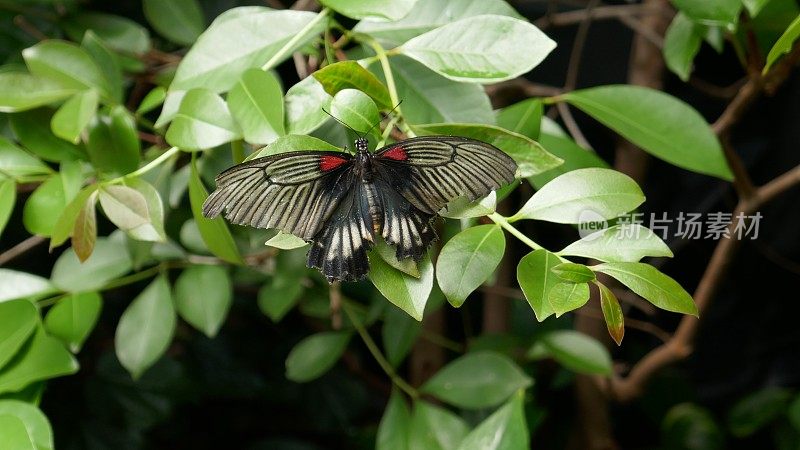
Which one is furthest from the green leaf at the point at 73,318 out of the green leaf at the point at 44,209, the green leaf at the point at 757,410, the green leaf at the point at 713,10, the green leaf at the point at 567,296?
the green leaf at the point at 757,410

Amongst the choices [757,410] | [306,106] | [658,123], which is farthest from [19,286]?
[757,410]

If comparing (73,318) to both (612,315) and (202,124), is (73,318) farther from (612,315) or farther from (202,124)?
(612,315)

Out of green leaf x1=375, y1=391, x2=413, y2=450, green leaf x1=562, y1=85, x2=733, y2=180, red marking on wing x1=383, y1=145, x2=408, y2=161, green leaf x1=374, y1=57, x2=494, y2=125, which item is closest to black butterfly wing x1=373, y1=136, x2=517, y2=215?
red marking on wing x1=383, y1=145, x2=408, y2=161

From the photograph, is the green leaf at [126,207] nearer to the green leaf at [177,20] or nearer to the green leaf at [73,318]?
the green leaf at [73,318]

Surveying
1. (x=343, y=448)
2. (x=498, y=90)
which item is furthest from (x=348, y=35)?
(x=343, y=448)

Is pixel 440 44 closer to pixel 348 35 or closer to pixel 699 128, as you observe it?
pixel 348 35
